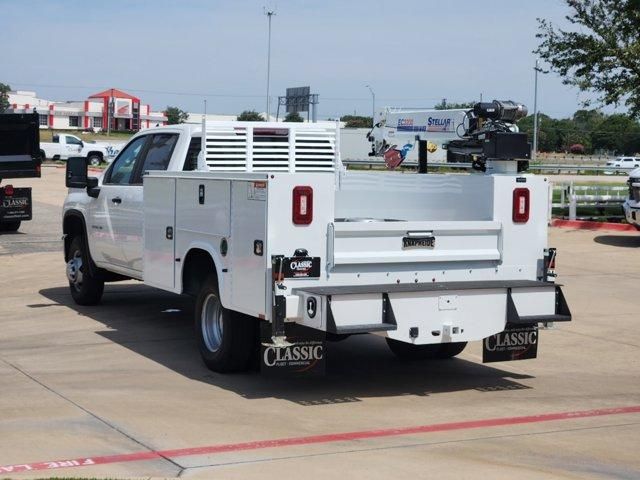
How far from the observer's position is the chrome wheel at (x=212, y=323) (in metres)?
9.49

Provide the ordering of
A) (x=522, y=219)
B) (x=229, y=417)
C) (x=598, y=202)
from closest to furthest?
1. (x=229, y=417)
2. (x=522, y=219)
3. (x=598, y=202)

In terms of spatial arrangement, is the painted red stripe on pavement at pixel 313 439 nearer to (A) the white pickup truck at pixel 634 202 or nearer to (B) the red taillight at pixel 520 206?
(B) the red taillight at pixel 520 206

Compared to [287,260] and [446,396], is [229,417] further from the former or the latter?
[446,396]

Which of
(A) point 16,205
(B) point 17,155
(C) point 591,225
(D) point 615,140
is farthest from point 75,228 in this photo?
(D) point 615,140

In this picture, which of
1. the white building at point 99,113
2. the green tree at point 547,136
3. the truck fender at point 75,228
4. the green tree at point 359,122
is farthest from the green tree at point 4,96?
the truck fender at point 75,228

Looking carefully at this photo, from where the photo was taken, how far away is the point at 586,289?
15.6 m

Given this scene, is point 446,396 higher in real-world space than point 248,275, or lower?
lower

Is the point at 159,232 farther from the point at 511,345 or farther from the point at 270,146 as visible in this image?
the point at 511,345

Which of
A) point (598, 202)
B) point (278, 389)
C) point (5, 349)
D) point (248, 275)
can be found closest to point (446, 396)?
point (278, 389)

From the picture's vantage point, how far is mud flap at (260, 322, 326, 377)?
27.8 ft

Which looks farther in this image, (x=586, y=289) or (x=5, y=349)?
(x=586, y=289)

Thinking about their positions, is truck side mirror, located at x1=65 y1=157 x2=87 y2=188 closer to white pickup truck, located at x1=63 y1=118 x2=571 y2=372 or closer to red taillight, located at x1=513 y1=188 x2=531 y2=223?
white pickup truck, located at x1=63 y1=118 x2=571 y2=372

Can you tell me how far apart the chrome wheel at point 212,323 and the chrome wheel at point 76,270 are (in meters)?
3.93

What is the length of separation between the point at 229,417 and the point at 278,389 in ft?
3.53
